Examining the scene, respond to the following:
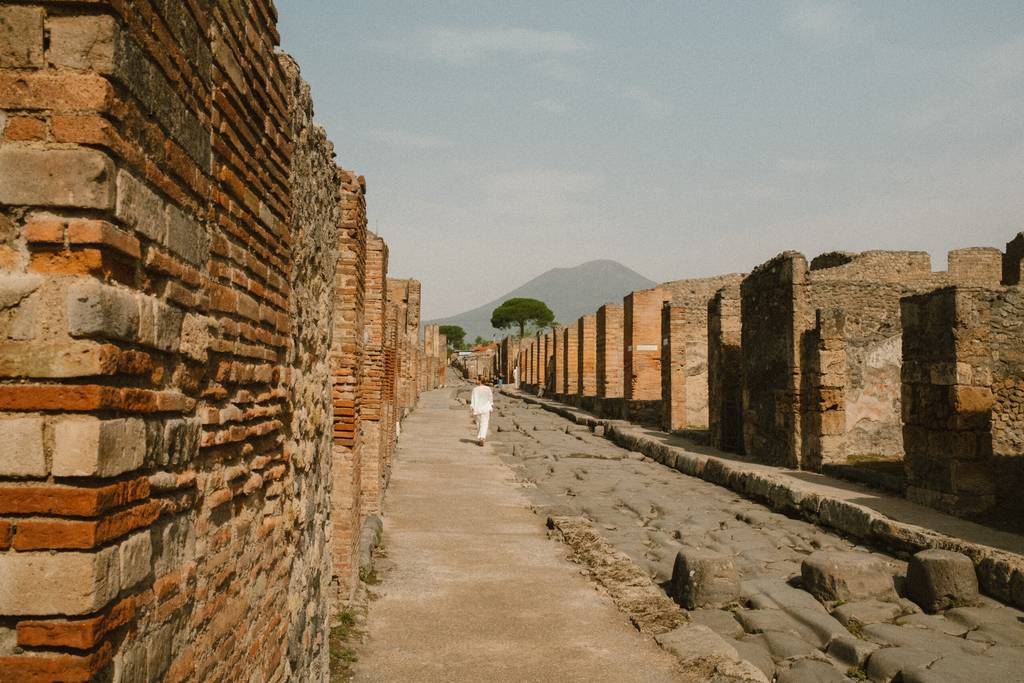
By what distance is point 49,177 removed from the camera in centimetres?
151

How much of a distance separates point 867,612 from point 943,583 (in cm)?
64

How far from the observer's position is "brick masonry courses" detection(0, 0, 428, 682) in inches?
58.1

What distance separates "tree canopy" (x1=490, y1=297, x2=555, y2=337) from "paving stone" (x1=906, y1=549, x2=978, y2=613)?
95.5 meters

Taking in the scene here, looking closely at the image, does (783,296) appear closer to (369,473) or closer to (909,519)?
(909,519)

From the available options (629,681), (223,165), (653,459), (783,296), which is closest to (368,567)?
(629,681)

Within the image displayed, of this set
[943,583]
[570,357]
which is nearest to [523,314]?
[570,357]

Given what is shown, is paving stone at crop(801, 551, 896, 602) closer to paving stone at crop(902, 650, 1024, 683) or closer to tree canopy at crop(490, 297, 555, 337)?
paving stone at crop(902, 650, 1024, 683)

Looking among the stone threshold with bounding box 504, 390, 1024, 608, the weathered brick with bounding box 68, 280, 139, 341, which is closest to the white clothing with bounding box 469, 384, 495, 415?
the stone threshold with bounding box 504, 390, 1024, 608

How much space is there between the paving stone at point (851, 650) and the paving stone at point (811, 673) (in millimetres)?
194

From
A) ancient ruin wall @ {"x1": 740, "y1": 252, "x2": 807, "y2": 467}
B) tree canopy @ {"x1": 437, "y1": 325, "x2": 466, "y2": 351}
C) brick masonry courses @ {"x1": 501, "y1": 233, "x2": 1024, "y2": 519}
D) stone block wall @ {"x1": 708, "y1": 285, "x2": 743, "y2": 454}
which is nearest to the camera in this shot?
brick masonry courses @ {"x1": 501, "y1": 233, "x2": 1024, "y2": 519}

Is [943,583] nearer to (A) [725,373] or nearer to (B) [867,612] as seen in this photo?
(B) [867,612]

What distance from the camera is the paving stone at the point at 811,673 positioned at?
4.07m

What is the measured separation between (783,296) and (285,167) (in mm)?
9753

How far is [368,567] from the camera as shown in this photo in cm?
567
